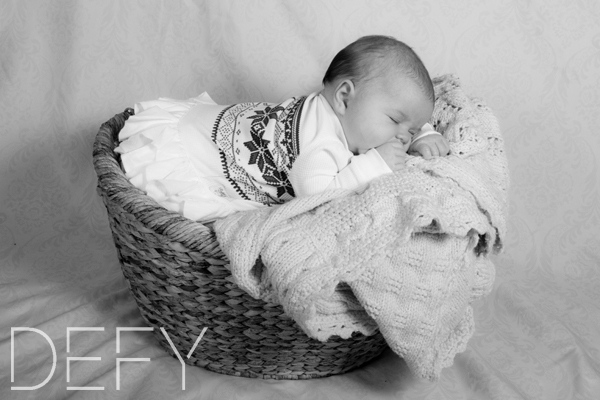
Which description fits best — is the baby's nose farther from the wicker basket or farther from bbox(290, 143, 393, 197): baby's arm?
the wicker basket

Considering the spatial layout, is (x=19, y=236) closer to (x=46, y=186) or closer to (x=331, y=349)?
(x=46, y=186)

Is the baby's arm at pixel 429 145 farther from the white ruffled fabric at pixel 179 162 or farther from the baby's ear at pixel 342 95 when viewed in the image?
the white ruffled fabric at pixel 179 162

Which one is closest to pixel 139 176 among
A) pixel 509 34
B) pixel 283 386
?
pixel 283 386

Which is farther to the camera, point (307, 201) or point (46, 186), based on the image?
point (46, 186)

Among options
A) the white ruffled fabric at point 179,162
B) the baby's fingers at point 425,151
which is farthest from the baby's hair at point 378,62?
the white ruffled fabric at point 179,162

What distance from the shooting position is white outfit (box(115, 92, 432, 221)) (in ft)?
4.67

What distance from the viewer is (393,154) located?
4.49 feet

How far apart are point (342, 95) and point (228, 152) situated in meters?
0.30

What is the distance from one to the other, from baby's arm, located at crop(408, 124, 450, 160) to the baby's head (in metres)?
0.04

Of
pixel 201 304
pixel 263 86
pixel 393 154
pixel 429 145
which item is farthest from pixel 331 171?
pixel 263 86

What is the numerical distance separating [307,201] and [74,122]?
1176 mm

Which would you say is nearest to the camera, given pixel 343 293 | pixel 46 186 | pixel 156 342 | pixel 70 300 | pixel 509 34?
pixel 343 293

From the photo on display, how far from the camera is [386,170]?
131 centimetres

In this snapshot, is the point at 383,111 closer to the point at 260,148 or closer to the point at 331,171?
the point at 331,171
